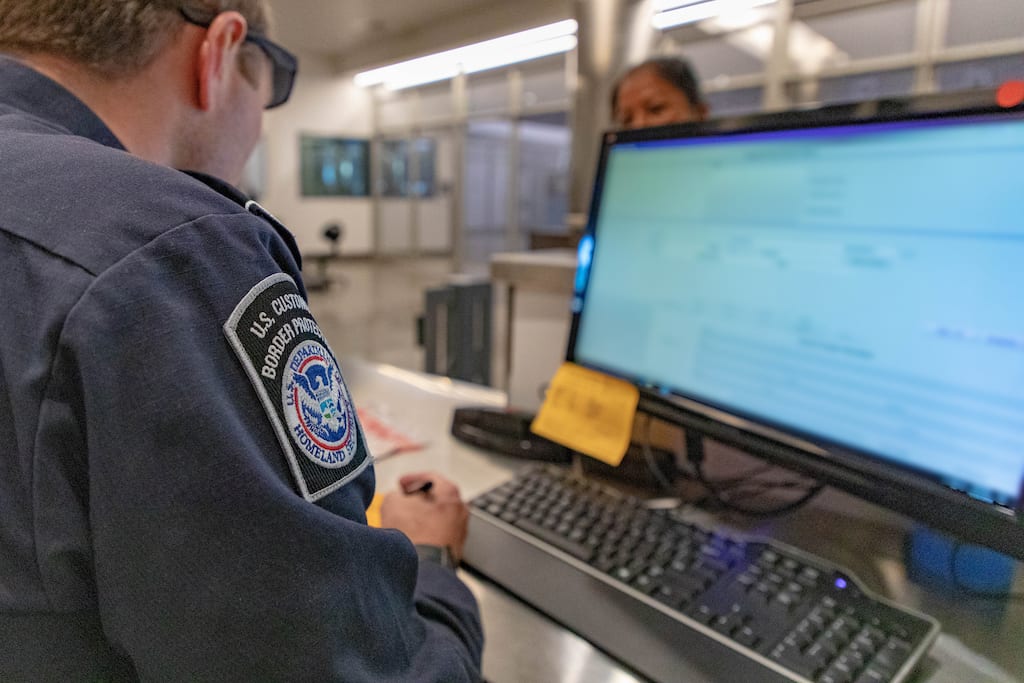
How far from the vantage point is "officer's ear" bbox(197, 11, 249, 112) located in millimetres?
551

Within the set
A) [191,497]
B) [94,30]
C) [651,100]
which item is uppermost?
[651,100]

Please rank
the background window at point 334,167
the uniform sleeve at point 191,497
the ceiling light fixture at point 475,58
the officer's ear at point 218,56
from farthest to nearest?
the background window at point 334,167 → the ceiling light fixture at point 475,58 → the officer's ear at point 218,56 → the uniform sleeve at point 191,497

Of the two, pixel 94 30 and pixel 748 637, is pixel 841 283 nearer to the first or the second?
pixel 748 637

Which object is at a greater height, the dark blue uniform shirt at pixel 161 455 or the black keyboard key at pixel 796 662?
the dark blue uniform shirt at pixel 161 455

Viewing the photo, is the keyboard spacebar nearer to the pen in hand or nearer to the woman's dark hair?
the pen in hand

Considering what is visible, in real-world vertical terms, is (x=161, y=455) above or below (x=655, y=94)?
below

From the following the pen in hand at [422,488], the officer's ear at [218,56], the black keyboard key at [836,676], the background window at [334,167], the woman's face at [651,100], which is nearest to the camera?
the black keyboard key at [836,676]

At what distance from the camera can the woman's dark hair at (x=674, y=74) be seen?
1.78 m

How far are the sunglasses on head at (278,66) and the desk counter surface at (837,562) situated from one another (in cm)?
46

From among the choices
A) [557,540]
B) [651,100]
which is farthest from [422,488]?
[651,100]

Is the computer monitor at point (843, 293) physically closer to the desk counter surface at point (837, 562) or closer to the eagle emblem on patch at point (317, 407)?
the desk counter surface at point (837, 562)

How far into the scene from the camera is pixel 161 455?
12.7 inches

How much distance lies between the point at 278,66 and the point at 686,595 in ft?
2.08

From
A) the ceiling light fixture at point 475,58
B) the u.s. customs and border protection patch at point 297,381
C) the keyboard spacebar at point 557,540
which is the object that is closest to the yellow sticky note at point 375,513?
the keyboard spacebar at point 557,540
